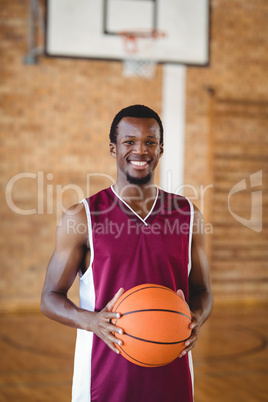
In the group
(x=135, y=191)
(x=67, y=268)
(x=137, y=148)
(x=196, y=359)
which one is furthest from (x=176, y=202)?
(x=196, y=359)

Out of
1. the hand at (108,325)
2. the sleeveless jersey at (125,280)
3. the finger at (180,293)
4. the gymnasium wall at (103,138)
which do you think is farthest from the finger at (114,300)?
the gymnasium wall at (103,138)

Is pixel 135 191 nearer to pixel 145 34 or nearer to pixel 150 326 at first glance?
pixel 150 326

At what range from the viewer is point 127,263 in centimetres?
158

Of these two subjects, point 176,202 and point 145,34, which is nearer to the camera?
point 176,202

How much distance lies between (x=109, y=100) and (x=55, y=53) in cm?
125

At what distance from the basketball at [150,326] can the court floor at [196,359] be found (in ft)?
6.70

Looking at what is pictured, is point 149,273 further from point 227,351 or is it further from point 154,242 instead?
point 227,351

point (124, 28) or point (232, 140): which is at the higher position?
point (124, 28)

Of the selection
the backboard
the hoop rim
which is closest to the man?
the backboard

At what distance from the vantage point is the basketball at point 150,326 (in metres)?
1.45

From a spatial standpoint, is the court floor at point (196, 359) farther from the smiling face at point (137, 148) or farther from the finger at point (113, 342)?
the smiling face at point (137, 148)

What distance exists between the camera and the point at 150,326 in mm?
1462

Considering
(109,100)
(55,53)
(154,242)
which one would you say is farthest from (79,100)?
(154,242)

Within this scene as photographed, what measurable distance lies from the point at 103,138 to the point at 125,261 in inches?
188
